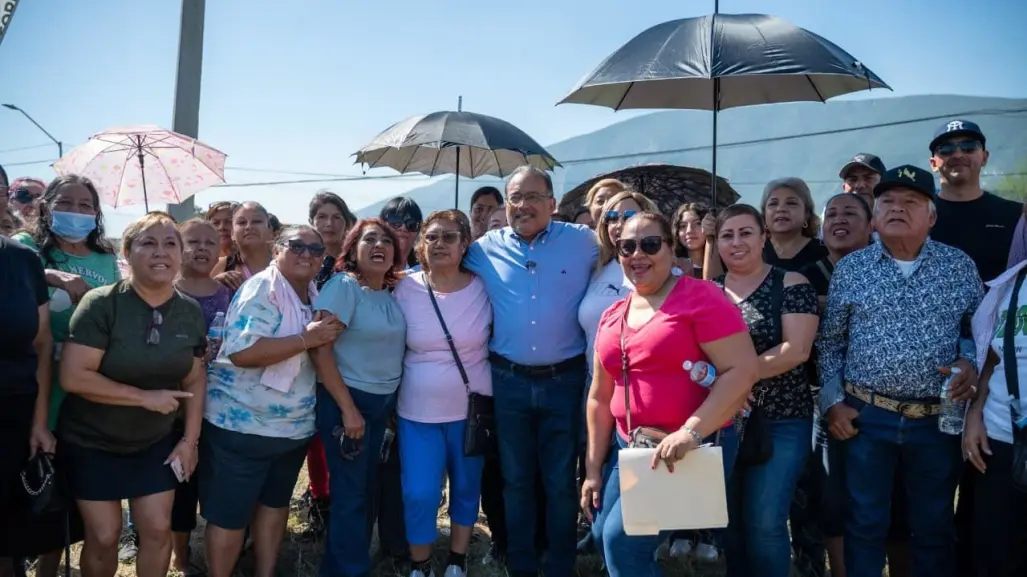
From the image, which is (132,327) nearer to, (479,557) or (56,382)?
(56,382)

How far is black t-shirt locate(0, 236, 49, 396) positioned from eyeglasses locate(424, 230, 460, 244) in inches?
75.7

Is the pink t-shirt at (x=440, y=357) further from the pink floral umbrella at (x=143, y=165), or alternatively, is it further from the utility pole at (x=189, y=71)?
the utility pole at (x=189, y=71)

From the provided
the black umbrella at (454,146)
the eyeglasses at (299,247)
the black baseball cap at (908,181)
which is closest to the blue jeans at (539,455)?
the eyeglasses at (299,247)

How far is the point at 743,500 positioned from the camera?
3336 mm

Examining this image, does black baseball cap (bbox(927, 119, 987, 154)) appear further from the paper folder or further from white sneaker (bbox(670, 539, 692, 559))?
white sneaker (bbox(670, 539, 692, 559))

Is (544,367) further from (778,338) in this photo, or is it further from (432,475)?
(778,338)

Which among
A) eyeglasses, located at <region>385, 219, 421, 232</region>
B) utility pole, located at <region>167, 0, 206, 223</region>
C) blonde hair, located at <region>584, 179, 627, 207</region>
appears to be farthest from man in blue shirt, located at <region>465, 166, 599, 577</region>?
utility pole, located at <region>167, 0, 206, 223</region>

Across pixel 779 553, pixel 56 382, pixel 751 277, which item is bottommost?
pixel 779 553

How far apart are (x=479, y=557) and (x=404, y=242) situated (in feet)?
7.35

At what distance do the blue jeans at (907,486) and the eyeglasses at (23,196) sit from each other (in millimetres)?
5367

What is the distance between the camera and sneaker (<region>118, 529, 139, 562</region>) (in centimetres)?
433

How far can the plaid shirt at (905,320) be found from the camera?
124 inches

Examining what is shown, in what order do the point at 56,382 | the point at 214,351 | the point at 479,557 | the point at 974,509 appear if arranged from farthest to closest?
the point at 479,557
the point at 214,351
the point at 56,382
the point at 974,509

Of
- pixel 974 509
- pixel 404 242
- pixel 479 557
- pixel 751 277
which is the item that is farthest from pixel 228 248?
pixel 974 509
